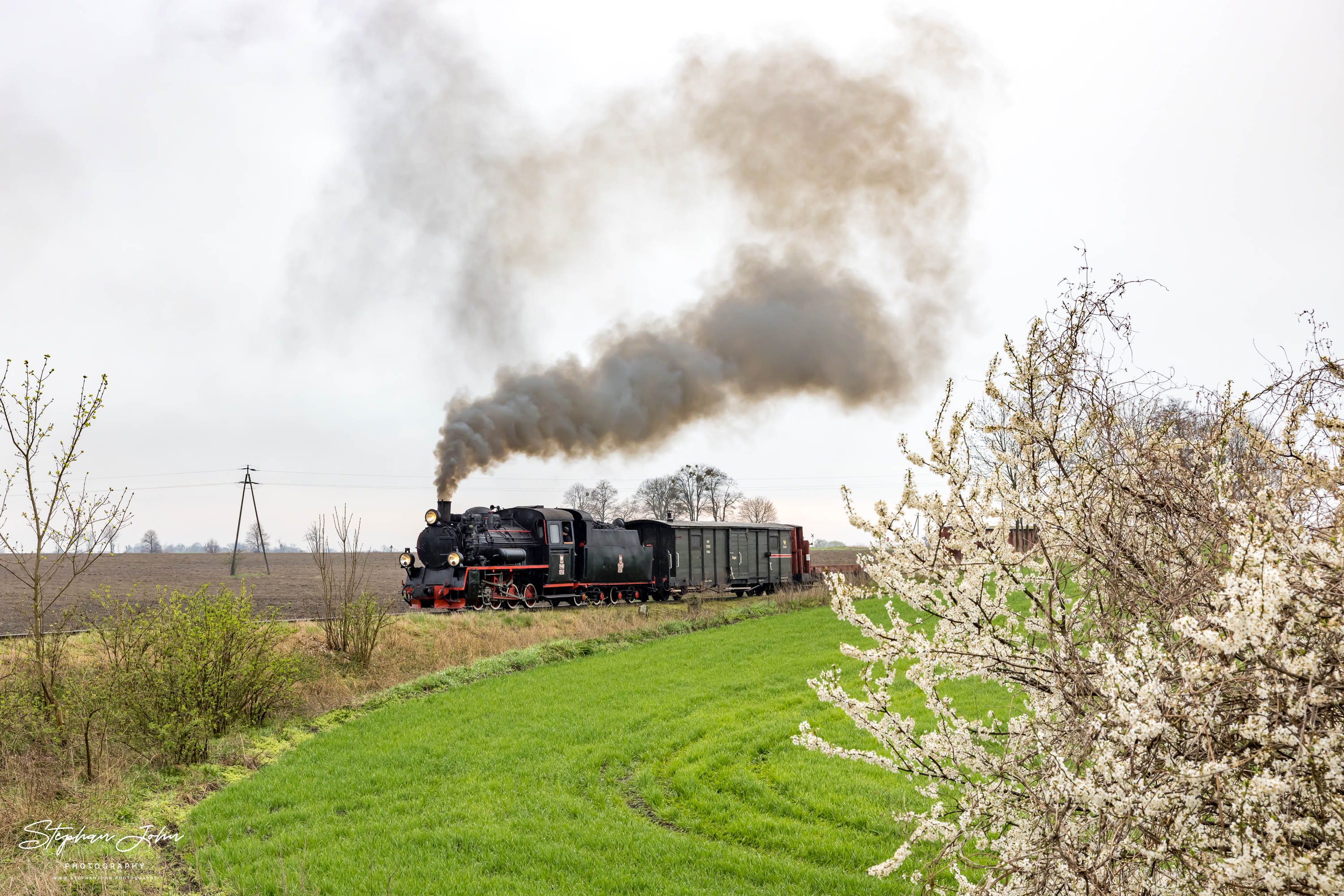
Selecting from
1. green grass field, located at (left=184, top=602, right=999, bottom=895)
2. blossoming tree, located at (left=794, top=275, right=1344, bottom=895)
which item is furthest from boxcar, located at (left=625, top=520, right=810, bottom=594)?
blossoming tree, located at (left=794, top=275, right=1344, bottom=895)

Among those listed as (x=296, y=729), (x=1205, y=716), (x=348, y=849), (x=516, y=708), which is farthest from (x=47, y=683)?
(x=1205, y=716)

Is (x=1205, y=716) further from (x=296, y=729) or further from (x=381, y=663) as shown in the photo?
(x=381, y=663)

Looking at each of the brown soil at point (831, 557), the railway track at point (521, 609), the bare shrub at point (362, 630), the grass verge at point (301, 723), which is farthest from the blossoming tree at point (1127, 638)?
the brown soil at point (831, 557)

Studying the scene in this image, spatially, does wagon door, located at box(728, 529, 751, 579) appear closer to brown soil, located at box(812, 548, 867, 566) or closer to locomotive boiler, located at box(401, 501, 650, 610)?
locomotive boiler, located at box(401, 501, 650, 610)

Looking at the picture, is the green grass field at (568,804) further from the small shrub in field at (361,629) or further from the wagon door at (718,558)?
the wagon door at (718,558)

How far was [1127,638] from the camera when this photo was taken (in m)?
3.03

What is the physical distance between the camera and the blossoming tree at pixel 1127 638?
6.97 feet

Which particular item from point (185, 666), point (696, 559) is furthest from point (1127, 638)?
point (696, 559)

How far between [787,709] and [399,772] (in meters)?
5.33

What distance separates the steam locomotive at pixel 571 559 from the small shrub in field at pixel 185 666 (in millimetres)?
8701

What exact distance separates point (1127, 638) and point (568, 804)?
587 centimetres

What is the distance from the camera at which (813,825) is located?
6.55 metres

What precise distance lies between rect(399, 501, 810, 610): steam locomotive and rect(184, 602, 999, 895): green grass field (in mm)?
7793

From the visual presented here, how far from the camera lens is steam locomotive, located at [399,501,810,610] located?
64.7ft
